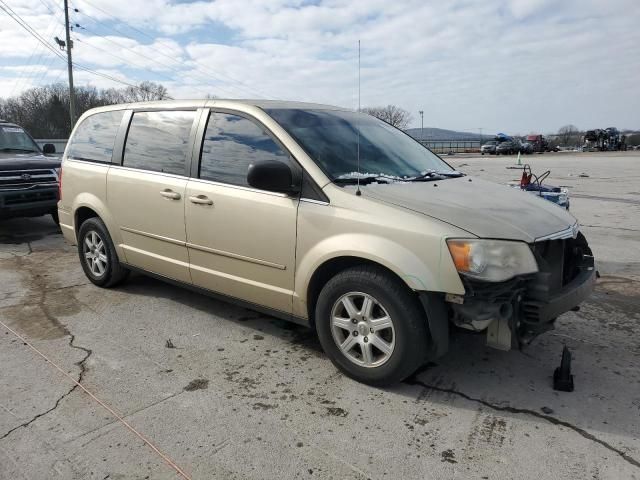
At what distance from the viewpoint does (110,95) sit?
60.7 m

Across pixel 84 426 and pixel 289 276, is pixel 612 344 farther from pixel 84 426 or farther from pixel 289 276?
pixel 84 426

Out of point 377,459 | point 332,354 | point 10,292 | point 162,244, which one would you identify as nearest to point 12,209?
point 10,292

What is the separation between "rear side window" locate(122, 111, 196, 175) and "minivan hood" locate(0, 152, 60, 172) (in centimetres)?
441

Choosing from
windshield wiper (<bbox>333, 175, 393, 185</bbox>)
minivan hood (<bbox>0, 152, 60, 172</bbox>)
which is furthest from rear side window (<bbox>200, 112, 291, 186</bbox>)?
minivan hood (<bbox>0, 152, 60, 172</bbox>)

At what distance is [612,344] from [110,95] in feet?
214

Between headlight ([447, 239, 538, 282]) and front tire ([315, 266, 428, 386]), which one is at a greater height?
headlight ([447, 239, 538, 282])

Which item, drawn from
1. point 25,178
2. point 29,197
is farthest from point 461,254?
point 25,178

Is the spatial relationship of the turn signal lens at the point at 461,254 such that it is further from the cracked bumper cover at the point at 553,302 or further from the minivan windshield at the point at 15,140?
the minivan windshield at the point at 15,140

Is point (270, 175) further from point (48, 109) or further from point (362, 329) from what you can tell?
point (48, 109)

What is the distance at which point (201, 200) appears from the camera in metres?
4.00

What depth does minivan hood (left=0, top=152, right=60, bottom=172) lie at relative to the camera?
319 inches

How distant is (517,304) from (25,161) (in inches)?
320

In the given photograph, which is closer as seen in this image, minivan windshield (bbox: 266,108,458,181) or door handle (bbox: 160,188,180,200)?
minivan windshield (bbox: 266,108,458,181)

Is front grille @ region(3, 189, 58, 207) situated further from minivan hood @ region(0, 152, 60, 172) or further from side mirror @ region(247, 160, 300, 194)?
side mirror @ region(247, 160, 300, 194)
